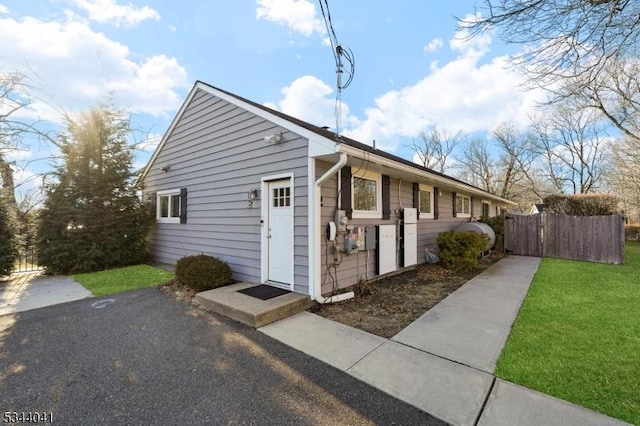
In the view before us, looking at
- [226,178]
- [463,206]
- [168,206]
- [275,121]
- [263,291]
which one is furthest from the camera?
[463,206]

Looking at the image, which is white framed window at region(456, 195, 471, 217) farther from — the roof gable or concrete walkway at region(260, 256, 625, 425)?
concrete walkway at region(260, 256, 625, 425)

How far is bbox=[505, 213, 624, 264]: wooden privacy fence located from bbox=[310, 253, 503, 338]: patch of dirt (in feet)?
16.5

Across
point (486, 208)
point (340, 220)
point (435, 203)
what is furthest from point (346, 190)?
point (486, 208)

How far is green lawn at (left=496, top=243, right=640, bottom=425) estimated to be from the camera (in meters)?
2.39

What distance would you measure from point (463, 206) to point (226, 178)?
9654 mm

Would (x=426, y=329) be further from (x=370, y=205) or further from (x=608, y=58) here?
(x=608, y=58)

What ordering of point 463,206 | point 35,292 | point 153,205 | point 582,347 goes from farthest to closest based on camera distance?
point 463,206
point 153,205
point 35,292
point 582,347

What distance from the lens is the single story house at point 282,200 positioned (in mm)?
4977

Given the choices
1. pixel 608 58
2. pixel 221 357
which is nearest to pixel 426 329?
pixel 221 357

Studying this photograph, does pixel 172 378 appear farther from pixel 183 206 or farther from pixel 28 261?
pixel 28 261

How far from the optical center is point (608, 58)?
353 centimetres

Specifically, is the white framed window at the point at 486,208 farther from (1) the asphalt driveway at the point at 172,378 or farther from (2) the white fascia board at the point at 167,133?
(1) the asphalt driveway at the point at 172,378

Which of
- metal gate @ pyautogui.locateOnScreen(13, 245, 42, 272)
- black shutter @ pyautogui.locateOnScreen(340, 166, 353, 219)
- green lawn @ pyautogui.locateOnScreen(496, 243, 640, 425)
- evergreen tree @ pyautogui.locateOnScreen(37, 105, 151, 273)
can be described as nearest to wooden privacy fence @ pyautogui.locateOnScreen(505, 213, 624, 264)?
green lawn @ pyautogui.locateOnScreen(496, 243, 640, 425)

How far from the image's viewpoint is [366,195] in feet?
20.5
